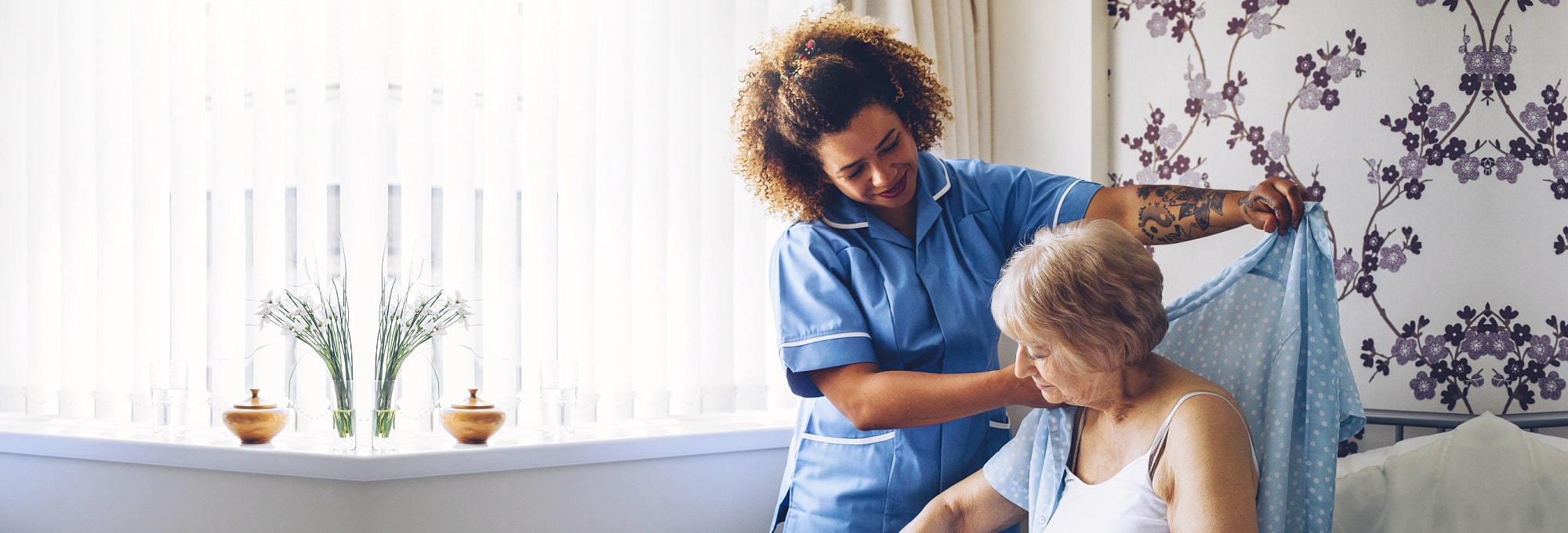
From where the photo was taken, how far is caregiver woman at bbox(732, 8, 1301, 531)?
1619 millimetres

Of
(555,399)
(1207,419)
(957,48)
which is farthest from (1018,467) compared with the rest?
(957,48)

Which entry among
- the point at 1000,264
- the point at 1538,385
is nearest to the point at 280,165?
the point at 1000,264

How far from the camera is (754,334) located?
8.59 ft

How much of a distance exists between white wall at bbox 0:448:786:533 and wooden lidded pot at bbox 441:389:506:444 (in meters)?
0.10

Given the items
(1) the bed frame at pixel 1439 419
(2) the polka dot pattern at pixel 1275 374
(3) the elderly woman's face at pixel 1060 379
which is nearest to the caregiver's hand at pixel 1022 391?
(3) the elderly woman's face at pixel 1060 379

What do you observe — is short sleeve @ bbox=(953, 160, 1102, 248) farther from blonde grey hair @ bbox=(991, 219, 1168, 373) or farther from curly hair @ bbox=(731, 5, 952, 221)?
blonde grey hair @ bbox=(991, 219, 1168, 373)

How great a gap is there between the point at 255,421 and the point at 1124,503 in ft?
6.33

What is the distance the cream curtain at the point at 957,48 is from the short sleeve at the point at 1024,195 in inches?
31.6

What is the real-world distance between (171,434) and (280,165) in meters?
0.70

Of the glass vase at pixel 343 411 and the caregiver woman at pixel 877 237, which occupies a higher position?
the caregiver woman at pixel 877 237

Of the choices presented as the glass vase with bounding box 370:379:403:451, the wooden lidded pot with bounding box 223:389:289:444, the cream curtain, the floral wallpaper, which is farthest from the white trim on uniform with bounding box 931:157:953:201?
the wooden lidded pot with bounding box 223:389:289:444

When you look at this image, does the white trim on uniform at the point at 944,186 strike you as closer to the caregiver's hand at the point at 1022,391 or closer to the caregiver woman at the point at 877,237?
the caregiver woman at the point at 877,237

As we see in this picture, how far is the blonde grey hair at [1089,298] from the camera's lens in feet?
4.26

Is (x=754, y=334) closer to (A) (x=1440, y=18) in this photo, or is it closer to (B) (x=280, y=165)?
(B) (x=280, y=165)
